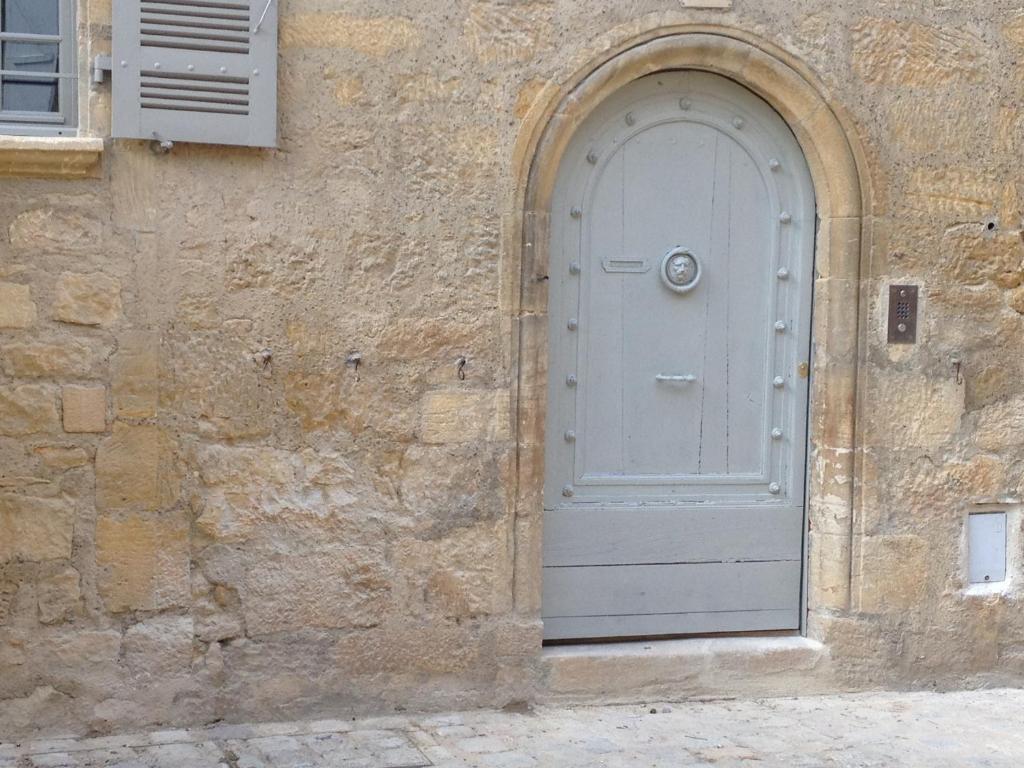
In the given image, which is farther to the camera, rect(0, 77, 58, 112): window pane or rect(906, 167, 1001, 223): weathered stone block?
rect(906, 167, 1001, 223): weathered stone block

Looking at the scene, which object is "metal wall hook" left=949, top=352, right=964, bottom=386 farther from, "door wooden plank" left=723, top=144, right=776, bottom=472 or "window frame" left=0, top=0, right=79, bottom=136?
"window frame" left=0, top=0, right=79, bottom=136

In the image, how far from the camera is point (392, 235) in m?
4.23

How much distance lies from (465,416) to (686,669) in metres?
1.18

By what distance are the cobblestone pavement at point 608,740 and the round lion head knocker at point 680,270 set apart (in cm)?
141

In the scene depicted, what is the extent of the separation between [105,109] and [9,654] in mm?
1620

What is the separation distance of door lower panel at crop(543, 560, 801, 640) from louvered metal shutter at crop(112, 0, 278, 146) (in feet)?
5.84

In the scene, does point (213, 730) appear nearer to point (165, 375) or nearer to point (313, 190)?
point (165, 375)

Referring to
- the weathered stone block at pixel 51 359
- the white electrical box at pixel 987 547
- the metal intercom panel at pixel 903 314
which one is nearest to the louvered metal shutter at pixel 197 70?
the weathered stone block at pixel 51 359

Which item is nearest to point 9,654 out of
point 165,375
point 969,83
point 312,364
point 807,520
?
point 165,375

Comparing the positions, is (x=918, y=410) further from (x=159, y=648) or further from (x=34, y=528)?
(x=34, y=528)

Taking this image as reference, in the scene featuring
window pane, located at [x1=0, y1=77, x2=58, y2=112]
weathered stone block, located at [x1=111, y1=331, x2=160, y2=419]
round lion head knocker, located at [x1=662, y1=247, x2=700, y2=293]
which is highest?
window pane, located at [x1=0, y1=77, x2=58, y2=112]

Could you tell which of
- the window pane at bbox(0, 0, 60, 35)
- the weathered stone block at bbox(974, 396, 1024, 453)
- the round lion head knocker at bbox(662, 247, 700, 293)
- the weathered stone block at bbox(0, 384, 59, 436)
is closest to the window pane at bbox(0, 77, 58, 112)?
the window pane at bbox(0, 0, 60, 35)

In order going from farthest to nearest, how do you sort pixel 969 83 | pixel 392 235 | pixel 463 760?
pixel 969 83
pixel 392 235
pixel 463 760

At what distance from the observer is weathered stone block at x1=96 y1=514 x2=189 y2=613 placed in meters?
4.04
